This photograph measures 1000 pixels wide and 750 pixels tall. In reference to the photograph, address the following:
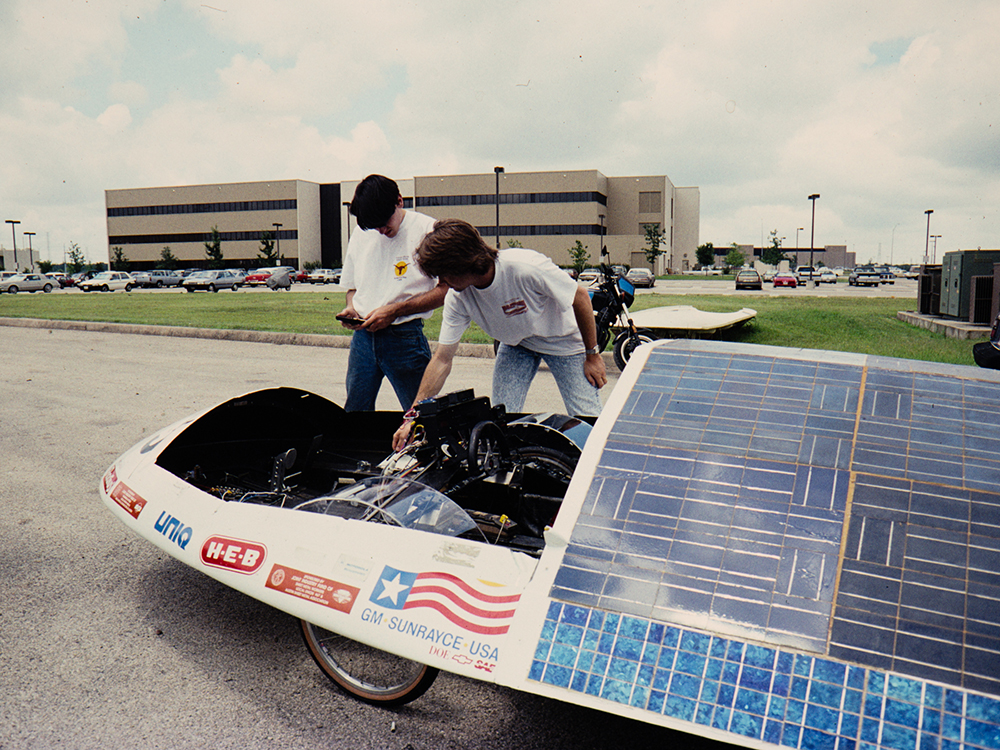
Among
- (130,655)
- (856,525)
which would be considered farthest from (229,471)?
(856,525)

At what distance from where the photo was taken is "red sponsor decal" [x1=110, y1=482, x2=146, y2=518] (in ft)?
→ 10.3

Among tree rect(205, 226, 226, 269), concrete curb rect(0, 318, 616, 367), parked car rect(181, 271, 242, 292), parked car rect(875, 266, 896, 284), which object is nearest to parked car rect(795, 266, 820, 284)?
parked car rect(875, 266, 896, 284)

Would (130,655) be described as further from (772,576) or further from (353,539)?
(772,576)

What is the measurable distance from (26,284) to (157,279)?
389 inches

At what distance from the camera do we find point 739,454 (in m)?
2.27

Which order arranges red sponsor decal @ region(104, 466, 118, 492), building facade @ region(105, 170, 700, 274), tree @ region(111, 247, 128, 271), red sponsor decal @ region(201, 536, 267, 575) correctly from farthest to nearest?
tree @ region(111, 247, 128, 271) → building facade @ region(105, 170, 700, 274) → red sponsor decal @ region(104, 466, 118, 492) → red sponsor decal @ region(201, 536, 267, 575)

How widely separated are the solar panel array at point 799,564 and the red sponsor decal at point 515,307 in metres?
1.40

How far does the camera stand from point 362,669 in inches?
106

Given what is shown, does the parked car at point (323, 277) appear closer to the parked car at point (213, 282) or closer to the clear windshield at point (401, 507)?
the parked car at point (213, 282)

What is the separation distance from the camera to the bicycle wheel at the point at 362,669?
8.13 ft

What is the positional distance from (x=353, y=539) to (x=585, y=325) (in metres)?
2.03

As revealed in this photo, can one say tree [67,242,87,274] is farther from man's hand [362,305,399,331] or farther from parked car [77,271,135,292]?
man's hand [362,305,399,331]

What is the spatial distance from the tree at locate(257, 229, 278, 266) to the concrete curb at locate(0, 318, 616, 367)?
69.4 meters

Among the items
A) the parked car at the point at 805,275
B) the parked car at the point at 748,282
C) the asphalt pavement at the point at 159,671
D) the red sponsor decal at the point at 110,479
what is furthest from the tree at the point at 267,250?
the red sponsor decal at the point at 110,479
